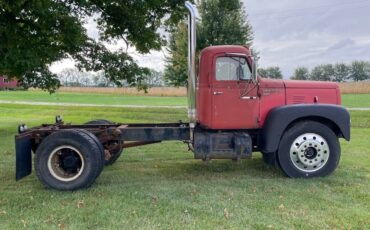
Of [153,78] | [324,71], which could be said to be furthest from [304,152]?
[324,71]

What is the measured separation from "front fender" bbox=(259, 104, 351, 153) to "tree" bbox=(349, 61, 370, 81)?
9528 centimetres

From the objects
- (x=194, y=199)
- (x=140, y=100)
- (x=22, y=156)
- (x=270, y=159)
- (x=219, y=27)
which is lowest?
(x=194, y=199)

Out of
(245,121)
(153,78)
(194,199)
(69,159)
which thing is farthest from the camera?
(153,78)

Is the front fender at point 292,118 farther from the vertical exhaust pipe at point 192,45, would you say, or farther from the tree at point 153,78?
the tree at point 153,78

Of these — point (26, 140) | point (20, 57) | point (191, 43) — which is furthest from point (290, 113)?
point (20, 57)

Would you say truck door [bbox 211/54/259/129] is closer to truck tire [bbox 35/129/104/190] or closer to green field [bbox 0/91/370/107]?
truck tire [bbox 35/129/104/190]

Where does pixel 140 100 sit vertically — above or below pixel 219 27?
below

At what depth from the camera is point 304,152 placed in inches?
292

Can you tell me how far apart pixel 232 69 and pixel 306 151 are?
1900 mm

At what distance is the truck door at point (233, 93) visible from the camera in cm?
726

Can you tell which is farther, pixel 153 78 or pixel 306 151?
pixel 153 78

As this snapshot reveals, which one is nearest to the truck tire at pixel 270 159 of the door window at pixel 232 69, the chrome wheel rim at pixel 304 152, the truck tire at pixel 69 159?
the chrome wheel rim at pixel 304 152

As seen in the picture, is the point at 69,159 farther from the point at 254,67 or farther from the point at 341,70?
the point at 341,70

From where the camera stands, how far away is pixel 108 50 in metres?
15.7
